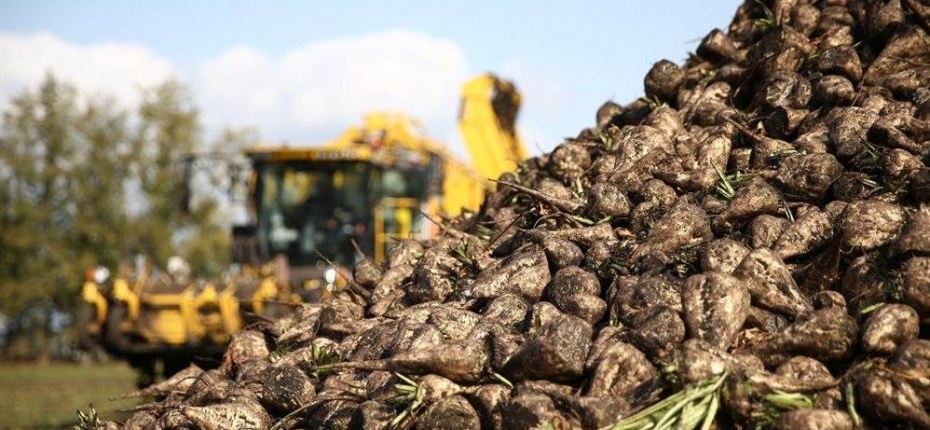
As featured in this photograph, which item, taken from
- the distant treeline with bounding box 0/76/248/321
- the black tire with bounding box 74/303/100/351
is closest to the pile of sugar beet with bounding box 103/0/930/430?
the black tire with bounding box 74/303/100/351

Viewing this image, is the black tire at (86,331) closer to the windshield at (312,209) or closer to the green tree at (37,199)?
the windshield at (312,209)

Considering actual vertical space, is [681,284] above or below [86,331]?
above

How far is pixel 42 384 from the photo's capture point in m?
27.3

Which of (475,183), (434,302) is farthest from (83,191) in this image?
(434,302)

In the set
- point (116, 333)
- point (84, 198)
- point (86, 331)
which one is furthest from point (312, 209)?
point (84, 198)

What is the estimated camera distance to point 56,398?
21.7 m

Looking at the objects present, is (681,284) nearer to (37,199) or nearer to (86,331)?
(86,331)

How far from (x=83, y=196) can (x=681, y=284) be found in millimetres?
47564

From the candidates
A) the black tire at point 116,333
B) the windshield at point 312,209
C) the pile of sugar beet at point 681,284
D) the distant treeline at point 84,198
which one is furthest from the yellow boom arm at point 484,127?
the distant treeline at point 84,198

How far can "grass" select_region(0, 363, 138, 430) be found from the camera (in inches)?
627

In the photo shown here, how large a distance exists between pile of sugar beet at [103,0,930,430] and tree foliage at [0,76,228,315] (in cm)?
4193

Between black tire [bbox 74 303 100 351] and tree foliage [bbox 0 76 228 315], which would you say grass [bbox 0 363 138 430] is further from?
tree foliage [bbox 0 76 228 315]

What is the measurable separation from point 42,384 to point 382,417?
24516mm

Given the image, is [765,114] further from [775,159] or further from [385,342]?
[385,342]
